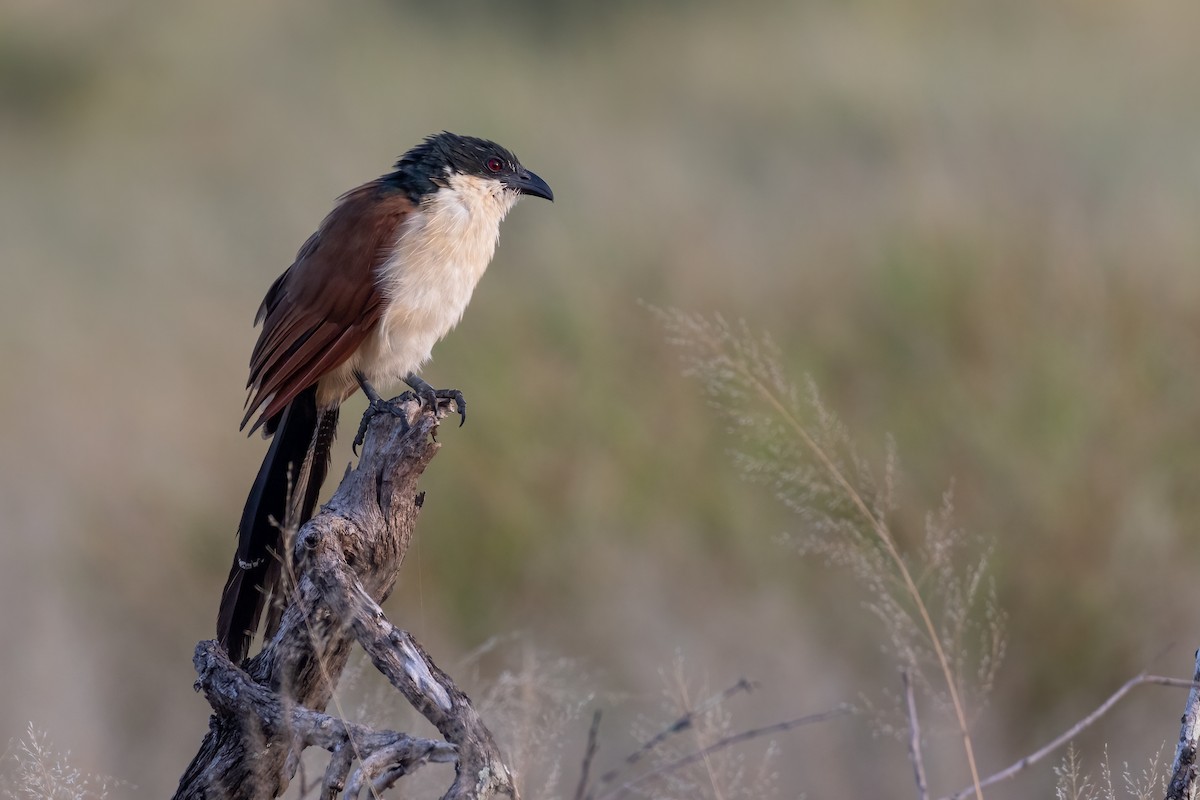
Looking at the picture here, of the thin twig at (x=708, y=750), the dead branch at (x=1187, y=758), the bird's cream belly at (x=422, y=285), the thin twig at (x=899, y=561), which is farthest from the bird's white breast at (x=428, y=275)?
the dead branch at (x=1187, y=758)

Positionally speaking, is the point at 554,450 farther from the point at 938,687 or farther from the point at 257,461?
the point at 938,687

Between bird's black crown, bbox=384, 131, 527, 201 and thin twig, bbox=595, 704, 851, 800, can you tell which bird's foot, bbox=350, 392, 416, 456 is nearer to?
bird's black crown, bbox=384, 131, 527, 201

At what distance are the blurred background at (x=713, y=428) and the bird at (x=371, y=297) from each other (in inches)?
30.1

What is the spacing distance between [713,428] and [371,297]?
76.7 inches

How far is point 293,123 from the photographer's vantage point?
32.5ft

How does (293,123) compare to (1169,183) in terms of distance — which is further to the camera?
(293,123)

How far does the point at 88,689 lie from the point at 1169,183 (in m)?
4.59

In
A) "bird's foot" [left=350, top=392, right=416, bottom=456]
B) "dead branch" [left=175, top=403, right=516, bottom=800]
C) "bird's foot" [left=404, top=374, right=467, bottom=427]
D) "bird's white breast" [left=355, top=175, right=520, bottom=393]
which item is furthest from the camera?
"bird's white breast" [left=355, top=175, right=520, bottom=393]

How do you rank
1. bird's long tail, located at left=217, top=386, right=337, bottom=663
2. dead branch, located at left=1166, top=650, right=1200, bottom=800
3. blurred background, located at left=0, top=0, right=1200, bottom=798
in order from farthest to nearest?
blurred background, located at left=0, top=0, right=1200, bottom=798 → bird's long tail, located at left=217, top=386, right=337, bottom=663 → dead branch, located at left=1166, top=650, right=1200, bottom=800

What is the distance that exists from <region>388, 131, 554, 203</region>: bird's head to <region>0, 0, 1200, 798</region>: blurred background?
1.13m

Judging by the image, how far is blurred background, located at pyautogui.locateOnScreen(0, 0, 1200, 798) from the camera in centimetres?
408

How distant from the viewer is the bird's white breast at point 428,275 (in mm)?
2982

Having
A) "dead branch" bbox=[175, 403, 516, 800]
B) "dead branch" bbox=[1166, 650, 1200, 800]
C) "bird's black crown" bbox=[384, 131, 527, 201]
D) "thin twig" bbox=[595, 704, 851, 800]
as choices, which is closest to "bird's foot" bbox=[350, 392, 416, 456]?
"dead branch" bbox=[175, 403, 516, 800]

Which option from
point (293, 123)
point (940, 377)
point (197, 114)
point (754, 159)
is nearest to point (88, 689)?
point (940, 377)
